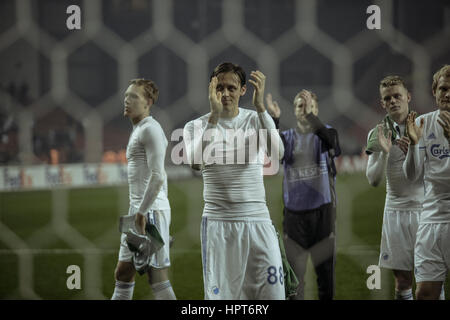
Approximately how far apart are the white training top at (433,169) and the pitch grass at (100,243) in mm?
1183

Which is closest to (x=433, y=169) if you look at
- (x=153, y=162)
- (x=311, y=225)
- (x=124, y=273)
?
(x=311, y=225)

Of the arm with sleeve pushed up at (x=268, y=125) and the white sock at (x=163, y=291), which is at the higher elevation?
the arm with sleeve pushed up at (x=268, y=125)

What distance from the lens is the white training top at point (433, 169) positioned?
76.1 inches

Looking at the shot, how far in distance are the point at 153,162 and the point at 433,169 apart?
1032mm

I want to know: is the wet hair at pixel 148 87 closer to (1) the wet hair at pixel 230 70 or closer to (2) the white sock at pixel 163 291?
(1) the wet hair at pixel 230 70

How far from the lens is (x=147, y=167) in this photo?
233 centimetres

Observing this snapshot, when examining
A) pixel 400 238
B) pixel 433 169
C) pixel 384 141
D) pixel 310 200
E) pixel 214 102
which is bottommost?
pixel 400 238

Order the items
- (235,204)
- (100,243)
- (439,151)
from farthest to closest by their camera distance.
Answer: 1. (100,243)
2. (439,151)
3. (235,204)

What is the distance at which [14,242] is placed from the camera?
535cm

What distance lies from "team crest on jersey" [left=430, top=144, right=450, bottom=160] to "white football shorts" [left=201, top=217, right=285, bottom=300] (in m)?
0.64

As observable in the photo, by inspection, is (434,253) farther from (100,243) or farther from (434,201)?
(100,243)

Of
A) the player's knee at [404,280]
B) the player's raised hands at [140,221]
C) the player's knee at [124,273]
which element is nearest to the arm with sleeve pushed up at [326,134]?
the player's knee at [404,280]

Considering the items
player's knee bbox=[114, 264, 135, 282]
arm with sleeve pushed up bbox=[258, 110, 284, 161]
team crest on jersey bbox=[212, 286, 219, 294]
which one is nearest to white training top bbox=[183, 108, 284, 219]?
arm with sleeve pushed up bbox=[258, 110, 284, 161]
